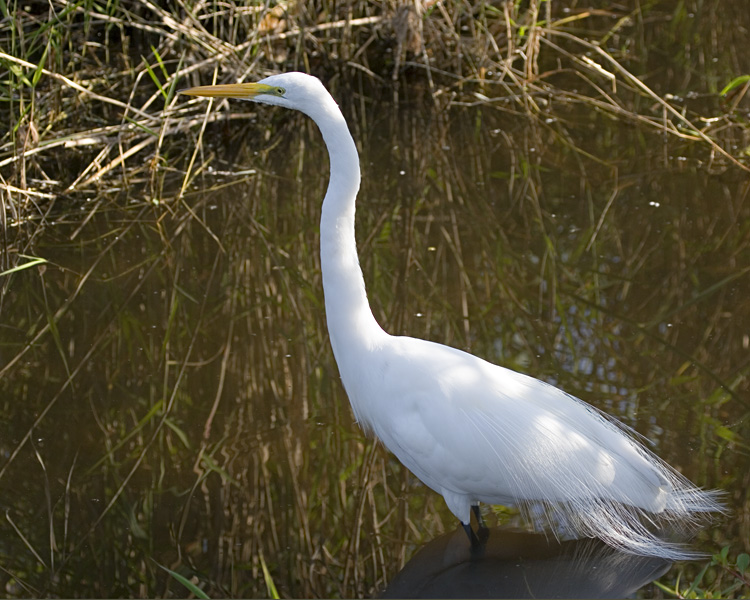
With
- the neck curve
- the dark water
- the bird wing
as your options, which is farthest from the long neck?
the dark water

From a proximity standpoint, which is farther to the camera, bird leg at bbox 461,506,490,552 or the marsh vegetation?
the marsh vegetation

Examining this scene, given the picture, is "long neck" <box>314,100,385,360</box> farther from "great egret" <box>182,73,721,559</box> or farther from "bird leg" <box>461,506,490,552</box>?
"bird leg" <box>461,506,490,552</box>

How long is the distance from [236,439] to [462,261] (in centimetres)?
134

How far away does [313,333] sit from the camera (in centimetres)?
345

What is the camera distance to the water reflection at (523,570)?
7.82ft

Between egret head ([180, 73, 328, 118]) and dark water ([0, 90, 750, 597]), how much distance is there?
1.10 meters

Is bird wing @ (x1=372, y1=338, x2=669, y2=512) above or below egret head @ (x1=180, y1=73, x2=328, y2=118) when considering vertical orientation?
below

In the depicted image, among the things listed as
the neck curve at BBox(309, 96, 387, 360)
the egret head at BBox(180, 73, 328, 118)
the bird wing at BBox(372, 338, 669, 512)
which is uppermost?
the egret head at BBox(180, 73, 328, 118)

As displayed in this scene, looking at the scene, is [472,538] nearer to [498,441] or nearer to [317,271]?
[498,441]

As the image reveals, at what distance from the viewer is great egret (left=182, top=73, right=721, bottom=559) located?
231 centimetres

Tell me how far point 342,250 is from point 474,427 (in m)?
0.57

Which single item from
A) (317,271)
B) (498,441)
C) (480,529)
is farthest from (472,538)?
(317,271)

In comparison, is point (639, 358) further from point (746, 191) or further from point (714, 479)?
point (746, 191)

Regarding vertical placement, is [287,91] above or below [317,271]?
above
